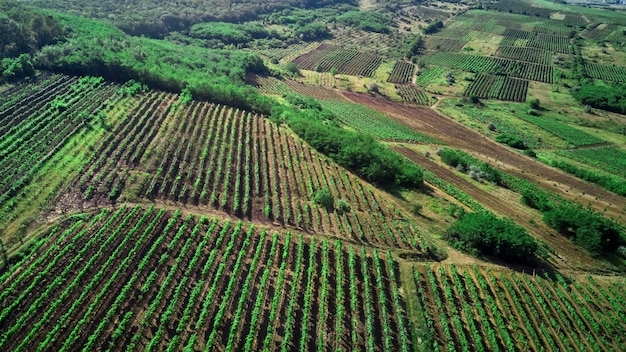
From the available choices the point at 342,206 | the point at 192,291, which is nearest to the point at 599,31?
the point at 342,206

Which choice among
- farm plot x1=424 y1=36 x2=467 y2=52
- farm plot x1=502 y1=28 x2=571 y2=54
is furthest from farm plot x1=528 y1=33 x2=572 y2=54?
farm plot x1=424 y1=36 x2=467 y2=52

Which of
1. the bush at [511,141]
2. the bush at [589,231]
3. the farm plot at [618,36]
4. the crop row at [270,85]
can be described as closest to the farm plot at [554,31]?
the farm plot at [618,36]

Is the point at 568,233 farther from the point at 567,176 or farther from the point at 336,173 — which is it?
the point at 336,173

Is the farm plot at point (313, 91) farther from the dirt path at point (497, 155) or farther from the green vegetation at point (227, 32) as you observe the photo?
the green vegetation at point (227, 32)

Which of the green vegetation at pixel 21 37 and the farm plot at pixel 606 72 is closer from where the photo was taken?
the green vegetation at pixel 21 37

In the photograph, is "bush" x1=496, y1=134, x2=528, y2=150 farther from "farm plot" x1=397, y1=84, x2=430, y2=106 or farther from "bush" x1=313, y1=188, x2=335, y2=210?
"bush" x1=313, y1=188, x2=335, y2=210

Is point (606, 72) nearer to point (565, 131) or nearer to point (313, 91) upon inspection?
point (565, 131)

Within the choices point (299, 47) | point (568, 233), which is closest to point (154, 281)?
point (568, 233)
